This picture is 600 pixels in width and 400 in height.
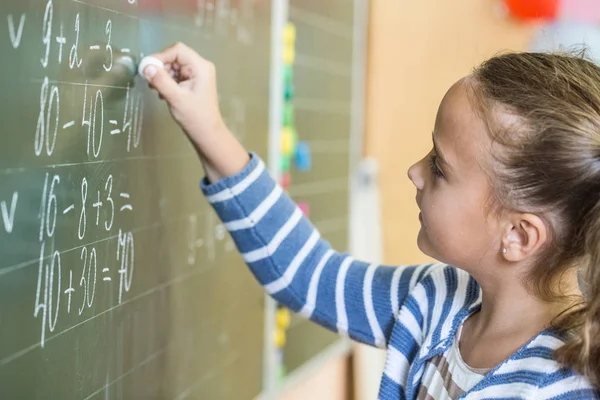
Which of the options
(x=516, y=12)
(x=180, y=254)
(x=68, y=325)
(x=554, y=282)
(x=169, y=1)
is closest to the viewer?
(x=68, y=325)

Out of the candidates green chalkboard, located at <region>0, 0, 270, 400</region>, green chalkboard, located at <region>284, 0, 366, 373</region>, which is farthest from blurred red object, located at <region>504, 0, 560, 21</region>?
green chalkboard, located at <region>0, 0, 270, 400</region>

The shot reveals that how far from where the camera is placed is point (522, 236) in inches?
37.9

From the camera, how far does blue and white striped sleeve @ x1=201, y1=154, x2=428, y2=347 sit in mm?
1117

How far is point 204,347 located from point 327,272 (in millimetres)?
268

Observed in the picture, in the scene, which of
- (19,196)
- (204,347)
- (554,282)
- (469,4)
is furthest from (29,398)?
(469,4)

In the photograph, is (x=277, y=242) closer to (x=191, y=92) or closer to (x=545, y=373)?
(x=191, y=92)

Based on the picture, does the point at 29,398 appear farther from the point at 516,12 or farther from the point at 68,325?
the point at 516,12

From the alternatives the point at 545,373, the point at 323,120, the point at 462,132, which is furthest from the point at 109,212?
the point at 323,120

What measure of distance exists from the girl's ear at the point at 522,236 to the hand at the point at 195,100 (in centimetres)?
36

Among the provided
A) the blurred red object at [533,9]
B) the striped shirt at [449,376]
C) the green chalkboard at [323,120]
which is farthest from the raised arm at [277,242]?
the blurred red object at [533,9]

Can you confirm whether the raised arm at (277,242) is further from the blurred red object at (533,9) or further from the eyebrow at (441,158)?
the blurred red object at (533,9)

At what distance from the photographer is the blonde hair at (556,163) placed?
0.89 meters

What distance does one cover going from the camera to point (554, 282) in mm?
984

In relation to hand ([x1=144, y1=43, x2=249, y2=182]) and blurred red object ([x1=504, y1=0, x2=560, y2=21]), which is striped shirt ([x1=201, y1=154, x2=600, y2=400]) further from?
blurred red object ([x1=504, y1=0, x2=560, y2=21])
